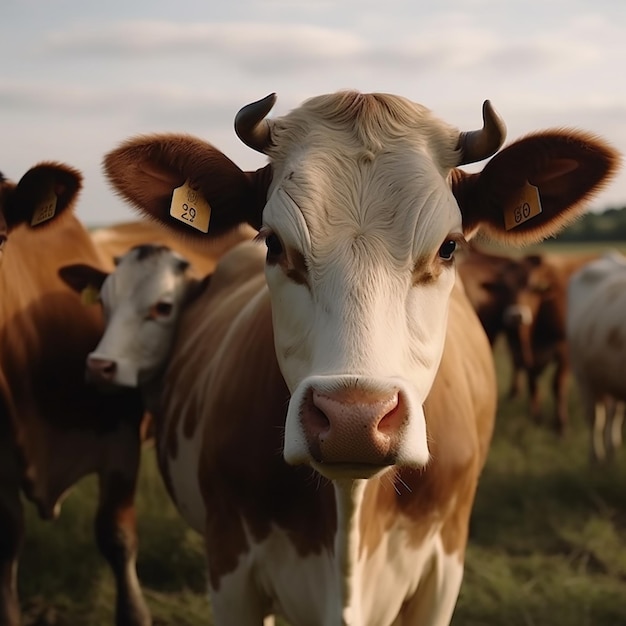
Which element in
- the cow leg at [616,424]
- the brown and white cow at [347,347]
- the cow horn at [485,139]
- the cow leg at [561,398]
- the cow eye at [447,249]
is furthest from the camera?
the cow leg at [561,398]

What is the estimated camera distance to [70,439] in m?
4.28

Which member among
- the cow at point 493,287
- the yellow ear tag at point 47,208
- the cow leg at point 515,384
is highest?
the yellow ear tag at point 47,208

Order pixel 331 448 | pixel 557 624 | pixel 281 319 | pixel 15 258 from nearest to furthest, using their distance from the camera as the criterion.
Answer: pixel 331 448
pixel 281 319
pixel 15 258
pixel 557 624

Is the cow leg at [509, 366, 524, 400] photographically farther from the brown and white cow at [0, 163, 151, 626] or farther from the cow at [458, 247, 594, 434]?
the brown and white cow at [0, 163, 151, 626]

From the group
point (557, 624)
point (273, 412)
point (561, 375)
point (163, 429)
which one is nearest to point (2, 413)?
point (163, 429)

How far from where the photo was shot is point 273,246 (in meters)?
2.45

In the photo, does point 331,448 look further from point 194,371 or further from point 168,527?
point 168,527

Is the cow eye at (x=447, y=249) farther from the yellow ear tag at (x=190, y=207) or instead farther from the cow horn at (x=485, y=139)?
the yellow ear tag at (x=190, y=207)

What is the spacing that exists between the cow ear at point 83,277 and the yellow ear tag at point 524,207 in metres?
2.19

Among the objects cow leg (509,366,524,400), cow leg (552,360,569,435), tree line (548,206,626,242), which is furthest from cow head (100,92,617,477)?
tree line (548,206,626,242)

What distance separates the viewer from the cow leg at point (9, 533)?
163 inches

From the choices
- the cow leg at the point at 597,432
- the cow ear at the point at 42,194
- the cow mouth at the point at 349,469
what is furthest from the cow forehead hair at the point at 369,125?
the cow leg at the point at 597,432

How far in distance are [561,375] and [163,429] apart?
23.9ft

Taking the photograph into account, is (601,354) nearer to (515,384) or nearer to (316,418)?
(515,384)
